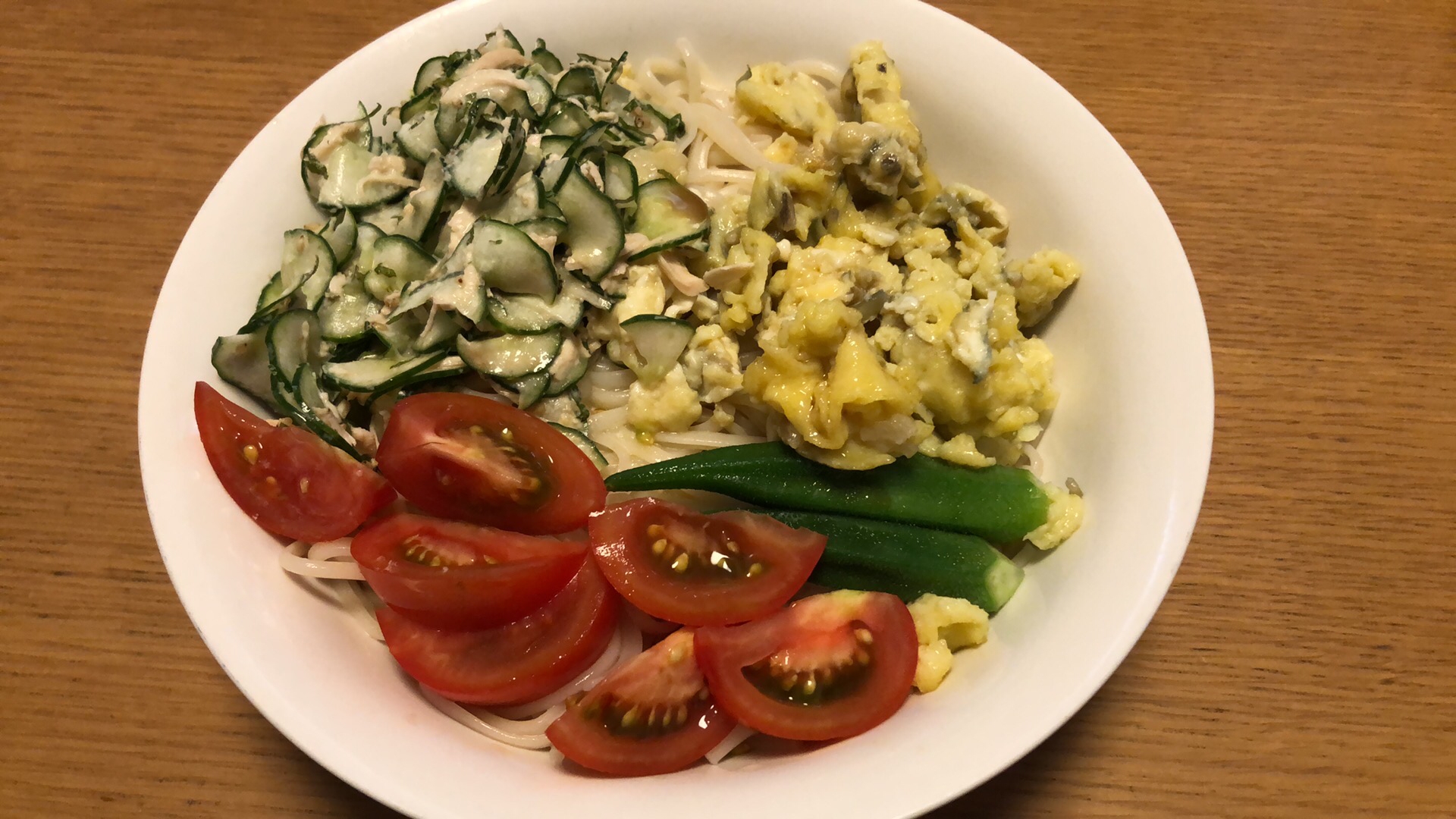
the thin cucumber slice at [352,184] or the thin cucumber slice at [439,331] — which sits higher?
the thin cucumber slice at [352,184]

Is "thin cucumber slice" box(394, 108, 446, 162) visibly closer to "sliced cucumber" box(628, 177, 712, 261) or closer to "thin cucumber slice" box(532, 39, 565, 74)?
"thin cucumber slice" box(532, 39, 565, 74)

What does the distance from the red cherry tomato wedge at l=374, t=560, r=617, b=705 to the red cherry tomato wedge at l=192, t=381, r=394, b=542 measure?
0.23 m

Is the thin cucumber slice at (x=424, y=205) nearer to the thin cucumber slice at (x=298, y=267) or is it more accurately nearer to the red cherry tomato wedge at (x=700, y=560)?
the thin cucumber slice at (x=298, y=267)

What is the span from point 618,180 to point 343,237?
25.2 inches

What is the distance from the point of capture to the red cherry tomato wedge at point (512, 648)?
1.58m

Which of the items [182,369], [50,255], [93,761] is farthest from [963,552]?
[50,255]

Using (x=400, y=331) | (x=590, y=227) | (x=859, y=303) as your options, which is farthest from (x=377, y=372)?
(x=859, y=303)

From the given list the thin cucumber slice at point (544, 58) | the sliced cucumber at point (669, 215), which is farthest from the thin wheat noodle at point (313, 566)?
the thin cucumber slice at point (544, 58)

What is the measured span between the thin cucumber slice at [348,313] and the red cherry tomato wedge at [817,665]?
3.27 feet

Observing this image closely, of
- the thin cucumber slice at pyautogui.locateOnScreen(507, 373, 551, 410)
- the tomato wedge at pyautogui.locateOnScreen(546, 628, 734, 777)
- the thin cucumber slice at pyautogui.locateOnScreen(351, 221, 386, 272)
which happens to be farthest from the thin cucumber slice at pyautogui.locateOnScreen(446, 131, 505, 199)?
the tomato wedge at pyautogui.locateOnScreen(546, 628, 734, 777)

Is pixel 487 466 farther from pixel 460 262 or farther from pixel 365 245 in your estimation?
pixel 365 245

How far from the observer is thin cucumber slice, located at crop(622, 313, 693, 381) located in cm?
180

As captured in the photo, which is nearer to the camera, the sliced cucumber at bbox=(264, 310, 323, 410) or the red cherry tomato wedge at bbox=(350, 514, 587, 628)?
the red cherry tomato wedge at bbox=(350, 514, 587, 628)

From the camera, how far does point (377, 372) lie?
1.78 metres
